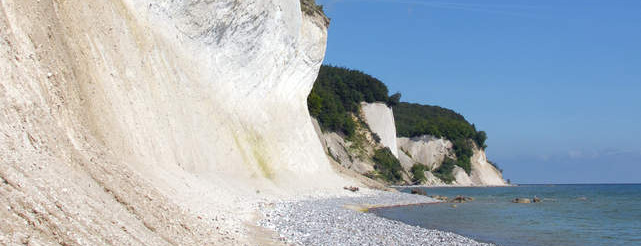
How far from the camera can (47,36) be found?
12.9 metres

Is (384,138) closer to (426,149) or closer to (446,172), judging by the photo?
(426,149)

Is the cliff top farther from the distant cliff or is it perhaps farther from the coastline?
the coastline

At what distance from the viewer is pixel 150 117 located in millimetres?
17562

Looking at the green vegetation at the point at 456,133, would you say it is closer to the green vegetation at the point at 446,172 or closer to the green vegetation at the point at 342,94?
the green vegetation at the point at 446,172

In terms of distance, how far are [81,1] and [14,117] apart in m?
6.94

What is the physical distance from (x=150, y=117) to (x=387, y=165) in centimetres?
4701

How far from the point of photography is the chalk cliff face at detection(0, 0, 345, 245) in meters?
8.88

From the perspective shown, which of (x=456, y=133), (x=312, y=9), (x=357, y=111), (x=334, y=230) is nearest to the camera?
(x=334, y=230)

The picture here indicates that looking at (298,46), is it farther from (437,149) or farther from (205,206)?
(437,149)

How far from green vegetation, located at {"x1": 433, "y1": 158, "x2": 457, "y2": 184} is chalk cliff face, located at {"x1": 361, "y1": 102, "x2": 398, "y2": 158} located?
45.8 feet

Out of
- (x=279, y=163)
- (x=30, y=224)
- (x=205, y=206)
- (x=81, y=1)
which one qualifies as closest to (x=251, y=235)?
(x=205, y=206)

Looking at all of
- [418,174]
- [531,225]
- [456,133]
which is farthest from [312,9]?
[456,133]

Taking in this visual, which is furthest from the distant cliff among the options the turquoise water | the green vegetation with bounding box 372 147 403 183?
the turquoise water

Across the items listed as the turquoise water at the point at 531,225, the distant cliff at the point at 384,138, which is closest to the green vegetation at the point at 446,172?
the distant cliff at the point at 384,138
